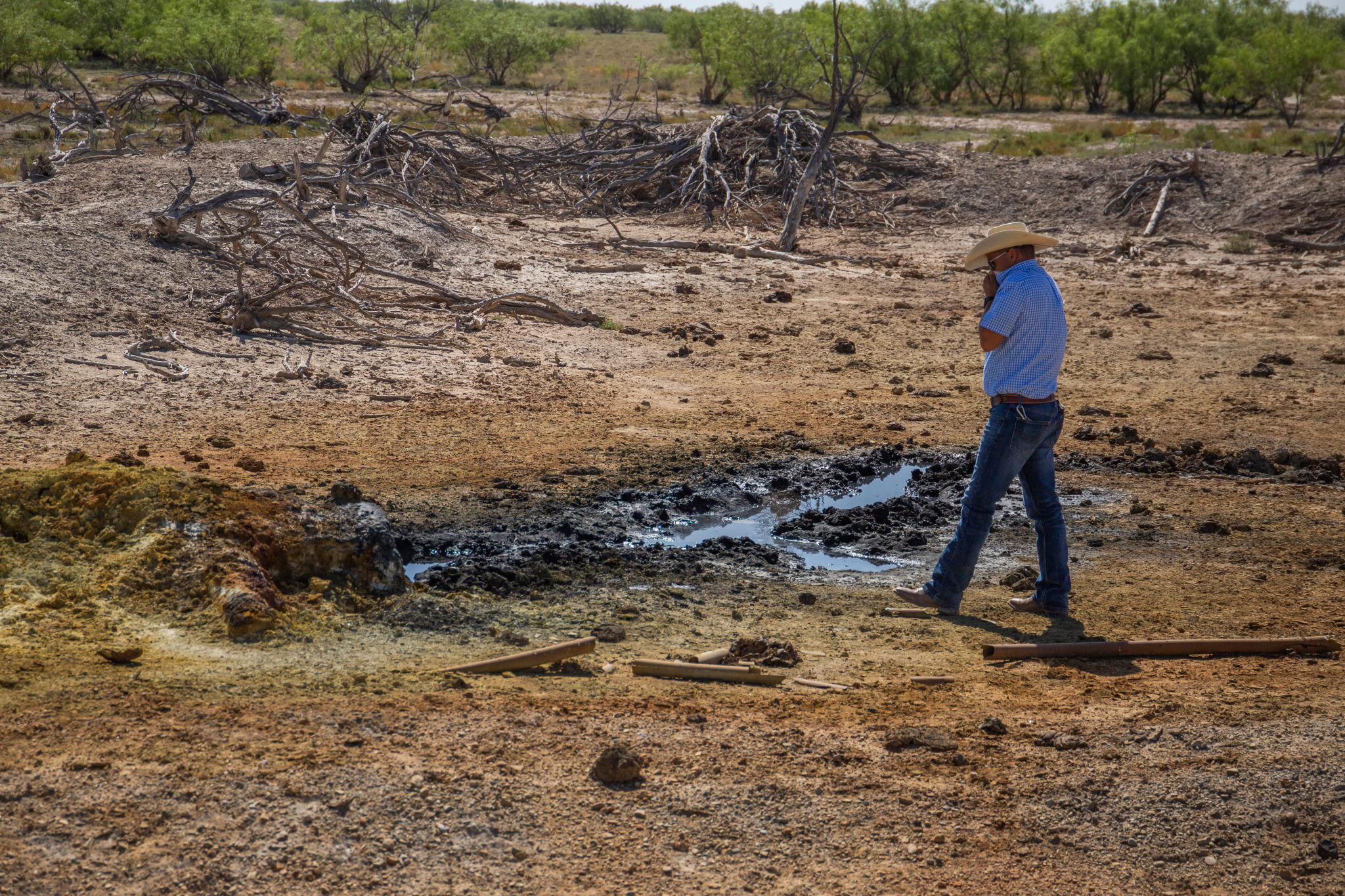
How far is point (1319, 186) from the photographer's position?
50.3 ft

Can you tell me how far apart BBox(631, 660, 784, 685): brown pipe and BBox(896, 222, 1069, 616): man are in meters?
1.12

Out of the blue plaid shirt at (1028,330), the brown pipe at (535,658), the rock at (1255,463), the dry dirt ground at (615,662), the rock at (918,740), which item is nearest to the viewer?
the dry dirt ground at (615,662)

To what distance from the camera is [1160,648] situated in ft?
13.6

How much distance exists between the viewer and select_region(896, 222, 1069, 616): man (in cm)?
427

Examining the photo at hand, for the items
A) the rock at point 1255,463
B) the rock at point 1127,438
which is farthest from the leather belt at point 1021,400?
the rock at point 1127,438

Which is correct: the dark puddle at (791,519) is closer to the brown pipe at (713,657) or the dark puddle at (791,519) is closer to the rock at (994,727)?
the brown pipe at (713,657)

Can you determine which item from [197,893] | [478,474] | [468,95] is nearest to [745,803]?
[197,893]

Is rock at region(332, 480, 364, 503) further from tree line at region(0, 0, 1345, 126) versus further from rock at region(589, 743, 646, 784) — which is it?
tree line at region(0, 0, 1345, 126)

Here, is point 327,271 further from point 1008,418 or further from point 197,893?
point 197,893

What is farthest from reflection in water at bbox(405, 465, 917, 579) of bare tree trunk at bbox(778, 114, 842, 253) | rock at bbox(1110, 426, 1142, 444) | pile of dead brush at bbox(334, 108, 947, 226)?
pile of dead brush at bbox(334, 108, 947, 226)

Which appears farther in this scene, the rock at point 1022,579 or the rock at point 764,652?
the rock at point 1022,579

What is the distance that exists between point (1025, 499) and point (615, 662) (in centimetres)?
182

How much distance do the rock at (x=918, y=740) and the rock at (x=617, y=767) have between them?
816 mm

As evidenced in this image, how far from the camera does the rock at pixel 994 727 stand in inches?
138
